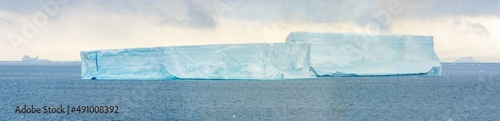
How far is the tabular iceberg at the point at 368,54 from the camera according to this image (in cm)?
2889

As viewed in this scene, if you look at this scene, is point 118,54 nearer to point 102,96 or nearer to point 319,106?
point 102,96

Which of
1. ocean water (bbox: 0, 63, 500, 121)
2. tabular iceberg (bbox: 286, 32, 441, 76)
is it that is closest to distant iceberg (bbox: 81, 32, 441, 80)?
tabular iceberg (bbox: 286, 32, 441, 76)

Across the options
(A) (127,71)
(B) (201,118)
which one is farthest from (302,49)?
(B) (201,118)

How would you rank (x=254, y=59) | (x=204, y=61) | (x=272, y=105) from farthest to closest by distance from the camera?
1. (x=204, y=61)
2. (x=254, y=59)
3. (x=272, y=105)

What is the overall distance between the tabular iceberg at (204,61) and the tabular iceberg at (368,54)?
2067 millimetres

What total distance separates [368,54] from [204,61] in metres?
7.42

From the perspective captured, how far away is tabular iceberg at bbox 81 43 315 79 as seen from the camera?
25.4m

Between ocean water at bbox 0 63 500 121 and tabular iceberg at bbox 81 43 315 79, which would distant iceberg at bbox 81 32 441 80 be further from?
ocean water at bbox 0 63 500 121

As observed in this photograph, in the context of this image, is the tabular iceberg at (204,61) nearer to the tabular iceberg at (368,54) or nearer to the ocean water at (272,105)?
the ocean water at (272,105)

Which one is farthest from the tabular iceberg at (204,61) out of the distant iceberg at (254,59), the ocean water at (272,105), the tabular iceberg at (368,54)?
the tabular iceberg at (368,54)

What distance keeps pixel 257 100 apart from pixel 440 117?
5833 mm

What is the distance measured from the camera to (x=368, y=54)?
29.8 meters

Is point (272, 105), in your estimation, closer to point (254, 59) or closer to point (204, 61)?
point (254, 59)

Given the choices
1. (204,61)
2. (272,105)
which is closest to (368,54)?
(204,61)
